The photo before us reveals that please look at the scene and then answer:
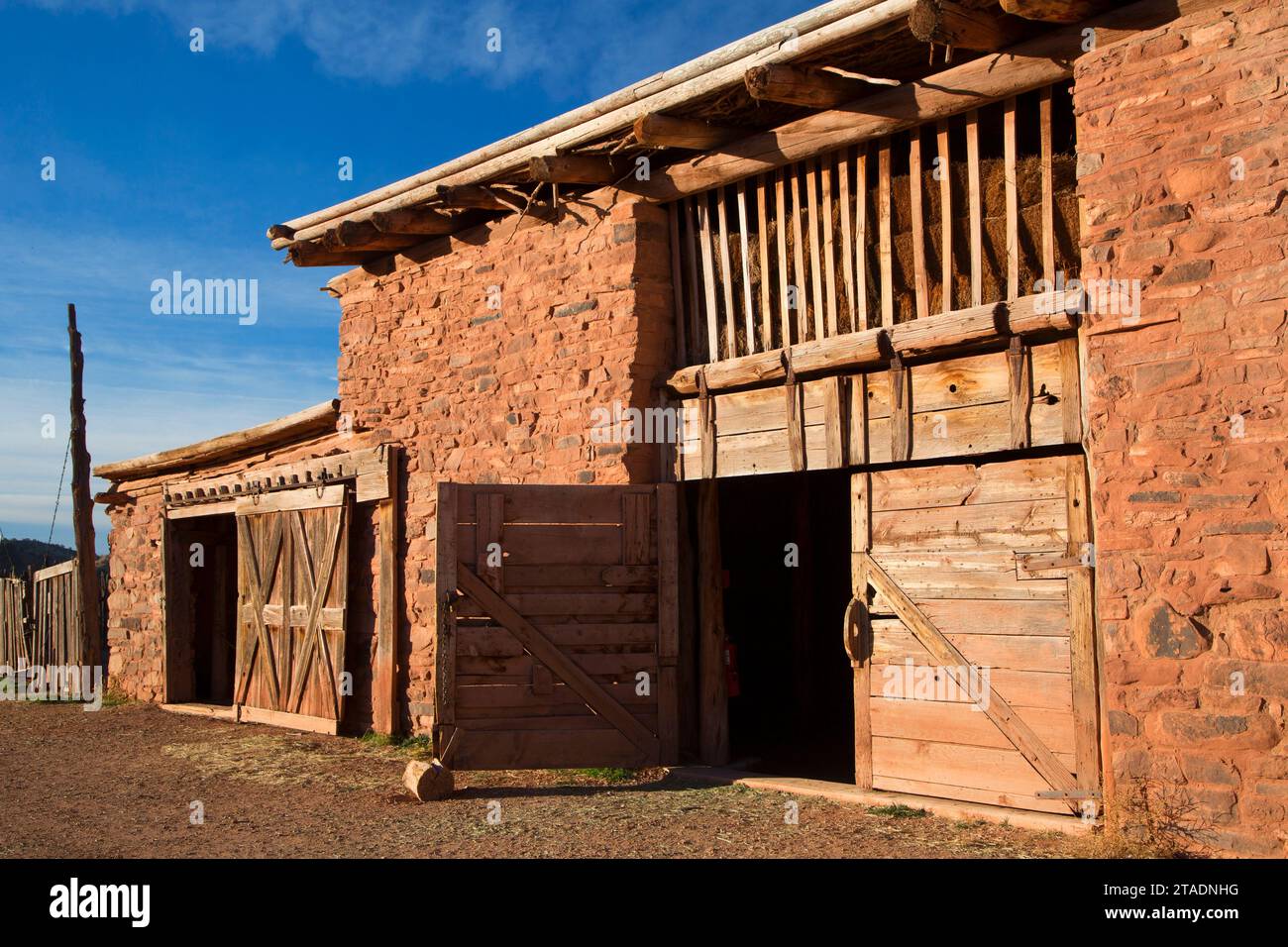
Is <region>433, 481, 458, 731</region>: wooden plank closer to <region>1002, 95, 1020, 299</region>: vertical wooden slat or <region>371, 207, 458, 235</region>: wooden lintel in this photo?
<region>371, 207, 458, 235</region>: wooden lintel

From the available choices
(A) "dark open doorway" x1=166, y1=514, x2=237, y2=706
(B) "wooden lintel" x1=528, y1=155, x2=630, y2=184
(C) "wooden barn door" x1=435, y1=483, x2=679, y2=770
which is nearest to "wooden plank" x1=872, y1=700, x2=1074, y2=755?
(C) "wooden barn door" x1=435, y1=483, x2=679, y2=770

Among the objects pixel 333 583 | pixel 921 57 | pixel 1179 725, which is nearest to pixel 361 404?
pixel 333 583

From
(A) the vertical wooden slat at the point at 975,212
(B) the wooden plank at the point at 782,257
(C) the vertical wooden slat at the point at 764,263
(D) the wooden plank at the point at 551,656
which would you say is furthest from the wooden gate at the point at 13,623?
(A) the vertical wooden slat at the point at 975,212

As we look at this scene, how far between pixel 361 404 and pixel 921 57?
571cm

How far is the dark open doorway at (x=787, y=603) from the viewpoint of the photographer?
1022cm

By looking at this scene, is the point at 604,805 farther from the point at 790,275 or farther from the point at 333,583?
the point at 333,583

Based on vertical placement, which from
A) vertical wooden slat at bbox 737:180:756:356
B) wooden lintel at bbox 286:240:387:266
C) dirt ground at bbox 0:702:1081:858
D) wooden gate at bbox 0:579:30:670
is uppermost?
wooden lintel at bbox 286:240:387:266

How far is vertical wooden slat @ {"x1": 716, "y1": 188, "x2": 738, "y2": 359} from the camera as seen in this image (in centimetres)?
766

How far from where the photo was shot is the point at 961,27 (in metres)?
5.88

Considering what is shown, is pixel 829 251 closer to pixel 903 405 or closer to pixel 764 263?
pixel 764 263

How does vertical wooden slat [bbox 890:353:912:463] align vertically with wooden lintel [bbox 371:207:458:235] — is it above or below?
below

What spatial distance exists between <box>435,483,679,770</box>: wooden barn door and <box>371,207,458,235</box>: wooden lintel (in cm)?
274

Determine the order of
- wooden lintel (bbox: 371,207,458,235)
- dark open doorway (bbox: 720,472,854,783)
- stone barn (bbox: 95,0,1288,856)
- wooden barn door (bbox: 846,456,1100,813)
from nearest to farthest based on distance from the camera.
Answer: stone barn (bbox: 95,0,1288,856), wooden barn door (bbox: 846,456,1100,813), wooden lintel (bbox: 371,207,458,235), dark open doorway (bbox: 720,472,854,783)

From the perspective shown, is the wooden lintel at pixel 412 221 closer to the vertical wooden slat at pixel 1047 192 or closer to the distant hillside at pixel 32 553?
the vertical wooden slat at pixel 1047 192
